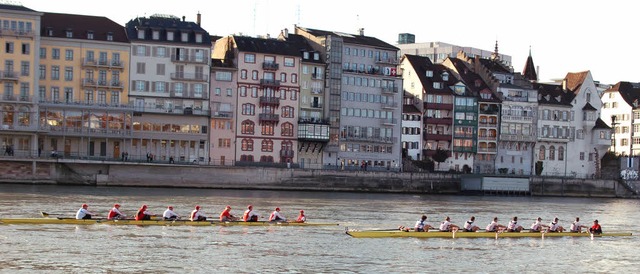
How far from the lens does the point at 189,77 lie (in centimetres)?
10719

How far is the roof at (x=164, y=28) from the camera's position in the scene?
106 meters

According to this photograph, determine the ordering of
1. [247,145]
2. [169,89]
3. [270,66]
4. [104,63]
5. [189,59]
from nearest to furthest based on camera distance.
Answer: [104,63] → [169,89] → [189,59] → [247,145] → [270,66]

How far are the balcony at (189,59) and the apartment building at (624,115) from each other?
65324mm

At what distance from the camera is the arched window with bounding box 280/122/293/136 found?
113062 millimetres

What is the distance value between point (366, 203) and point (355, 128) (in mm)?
33027

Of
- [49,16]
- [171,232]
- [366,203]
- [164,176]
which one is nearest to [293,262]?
[171,232]

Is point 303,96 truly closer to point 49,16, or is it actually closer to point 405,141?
point 405,141

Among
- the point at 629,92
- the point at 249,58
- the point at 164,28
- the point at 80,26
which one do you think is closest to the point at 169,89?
the point at 164,28

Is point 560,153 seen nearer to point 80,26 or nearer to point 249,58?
point 249,58

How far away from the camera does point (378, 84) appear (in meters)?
120

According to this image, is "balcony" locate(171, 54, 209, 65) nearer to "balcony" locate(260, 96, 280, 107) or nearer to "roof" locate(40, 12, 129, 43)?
"roof" locate(40, 12, 129, 43)

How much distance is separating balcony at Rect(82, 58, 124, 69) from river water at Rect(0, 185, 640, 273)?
89.8 ft

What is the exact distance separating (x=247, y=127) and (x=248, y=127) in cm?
10

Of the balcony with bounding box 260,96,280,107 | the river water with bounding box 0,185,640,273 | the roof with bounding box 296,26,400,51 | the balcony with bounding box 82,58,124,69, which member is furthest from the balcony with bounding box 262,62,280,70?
the river water with bounding box 0,185,640,273
